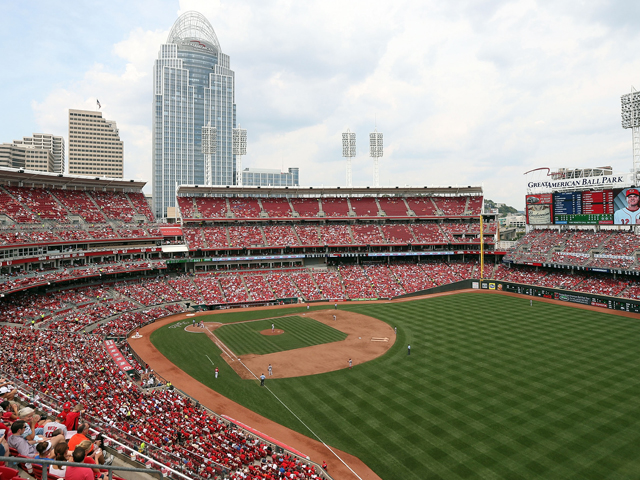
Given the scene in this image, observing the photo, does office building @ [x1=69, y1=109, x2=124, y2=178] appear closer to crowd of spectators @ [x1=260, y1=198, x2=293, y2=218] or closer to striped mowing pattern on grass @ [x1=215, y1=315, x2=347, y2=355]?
crowd of spectators @ [x1=260, y1=198, x2=293, y2=218]

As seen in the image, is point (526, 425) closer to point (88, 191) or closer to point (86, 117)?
point (88, 191)

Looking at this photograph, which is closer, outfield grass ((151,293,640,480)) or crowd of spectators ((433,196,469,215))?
outfield grass ((151,293,640,480))

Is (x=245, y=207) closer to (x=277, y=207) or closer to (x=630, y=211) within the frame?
(x=277, y=207)

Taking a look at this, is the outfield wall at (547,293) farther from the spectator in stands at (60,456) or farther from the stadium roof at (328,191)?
the spectator in stands at (60,456)

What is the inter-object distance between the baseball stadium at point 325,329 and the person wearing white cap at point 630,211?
0.58 m

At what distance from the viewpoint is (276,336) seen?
40.1m

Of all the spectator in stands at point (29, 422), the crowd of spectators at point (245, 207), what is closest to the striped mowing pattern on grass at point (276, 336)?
the spectator in stands at point (29, 422)

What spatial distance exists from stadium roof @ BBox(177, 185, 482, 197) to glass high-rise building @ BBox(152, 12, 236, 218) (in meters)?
73.9

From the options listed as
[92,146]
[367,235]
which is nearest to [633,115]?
[367,235]

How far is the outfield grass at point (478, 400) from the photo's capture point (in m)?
18.6

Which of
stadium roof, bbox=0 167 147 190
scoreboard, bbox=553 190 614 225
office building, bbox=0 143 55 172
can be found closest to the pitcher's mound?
stadium roof, bbox=0 167 147 190

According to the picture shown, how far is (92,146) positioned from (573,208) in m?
173

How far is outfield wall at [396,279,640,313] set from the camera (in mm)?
47406

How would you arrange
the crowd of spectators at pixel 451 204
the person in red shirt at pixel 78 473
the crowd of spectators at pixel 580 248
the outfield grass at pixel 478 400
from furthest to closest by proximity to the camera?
the crowd of spectators at pixel 451 204 < the crowd of spectators at pixel 580 248 < the outfield grass at pixel 478 400 < the person in red shirt at pixel 78 473
